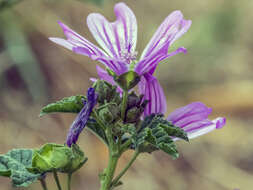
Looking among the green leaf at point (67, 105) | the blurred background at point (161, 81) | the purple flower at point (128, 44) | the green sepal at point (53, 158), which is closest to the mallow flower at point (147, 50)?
the purple flower at point (128, 44)

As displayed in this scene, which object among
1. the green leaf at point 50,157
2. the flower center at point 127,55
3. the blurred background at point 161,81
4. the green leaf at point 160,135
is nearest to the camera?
the green leaf at point 160,135

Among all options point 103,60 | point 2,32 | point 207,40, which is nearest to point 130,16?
point 103,60

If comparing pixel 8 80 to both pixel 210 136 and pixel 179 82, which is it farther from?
pixel 210 136

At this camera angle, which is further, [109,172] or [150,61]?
Result: [109,172]

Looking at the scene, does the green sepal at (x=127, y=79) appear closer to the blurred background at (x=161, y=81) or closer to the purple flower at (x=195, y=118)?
the purple flower at (x=195, y=118)

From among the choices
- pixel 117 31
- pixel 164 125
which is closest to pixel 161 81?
pixel 117 31

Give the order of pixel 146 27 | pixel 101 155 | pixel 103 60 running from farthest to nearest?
1. pixel 146 27
2. pixel 101 155
3. pixel 103 60

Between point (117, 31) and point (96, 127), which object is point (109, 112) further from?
point (117, 31)
